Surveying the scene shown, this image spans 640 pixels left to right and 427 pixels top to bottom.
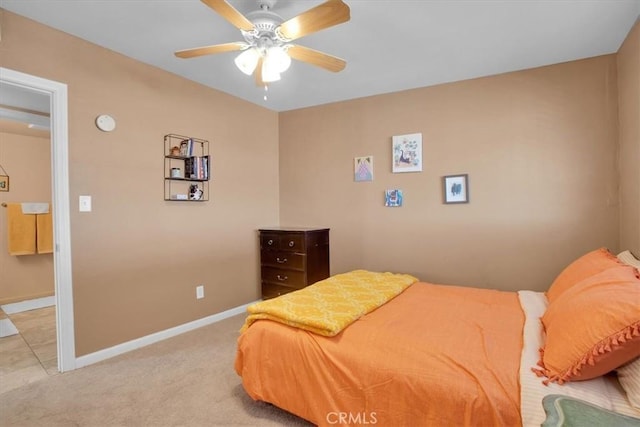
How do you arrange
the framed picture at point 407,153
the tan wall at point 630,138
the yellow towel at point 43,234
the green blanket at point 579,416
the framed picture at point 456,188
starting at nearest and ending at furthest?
the green blanket at point 579,416, the tan wall at point 630,138, the framed picture at point 456,188, the framed picture at point 407,153, the yellow towel at point 43,234

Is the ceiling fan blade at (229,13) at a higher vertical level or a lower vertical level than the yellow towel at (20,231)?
higher

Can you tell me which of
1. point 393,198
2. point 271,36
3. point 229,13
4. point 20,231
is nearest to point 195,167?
point 271,36

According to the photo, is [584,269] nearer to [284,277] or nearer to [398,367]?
[398,367]

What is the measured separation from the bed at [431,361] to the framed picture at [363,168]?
179 cm

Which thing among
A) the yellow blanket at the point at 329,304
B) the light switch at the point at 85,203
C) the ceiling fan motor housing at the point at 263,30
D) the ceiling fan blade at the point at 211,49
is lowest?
the yellow blanket at the point at 329,304

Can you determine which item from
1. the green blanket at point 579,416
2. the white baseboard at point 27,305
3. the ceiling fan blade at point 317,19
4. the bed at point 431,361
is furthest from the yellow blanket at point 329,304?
the white baseboard at point 27,305

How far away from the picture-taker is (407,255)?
3.40 m

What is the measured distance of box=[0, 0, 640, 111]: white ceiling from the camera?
2.00m

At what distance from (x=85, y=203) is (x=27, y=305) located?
2.88m

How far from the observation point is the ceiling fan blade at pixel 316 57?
1.99 m

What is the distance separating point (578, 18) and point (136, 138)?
135 inches

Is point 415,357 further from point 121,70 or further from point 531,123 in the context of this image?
point 121,70

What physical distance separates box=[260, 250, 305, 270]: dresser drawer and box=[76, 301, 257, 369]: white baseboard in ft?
2.11

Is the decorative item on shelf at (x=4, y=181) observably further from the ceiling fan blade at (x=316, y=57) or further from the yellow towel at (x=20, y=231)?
the ceiling fan blade at (x=316, y=57)
